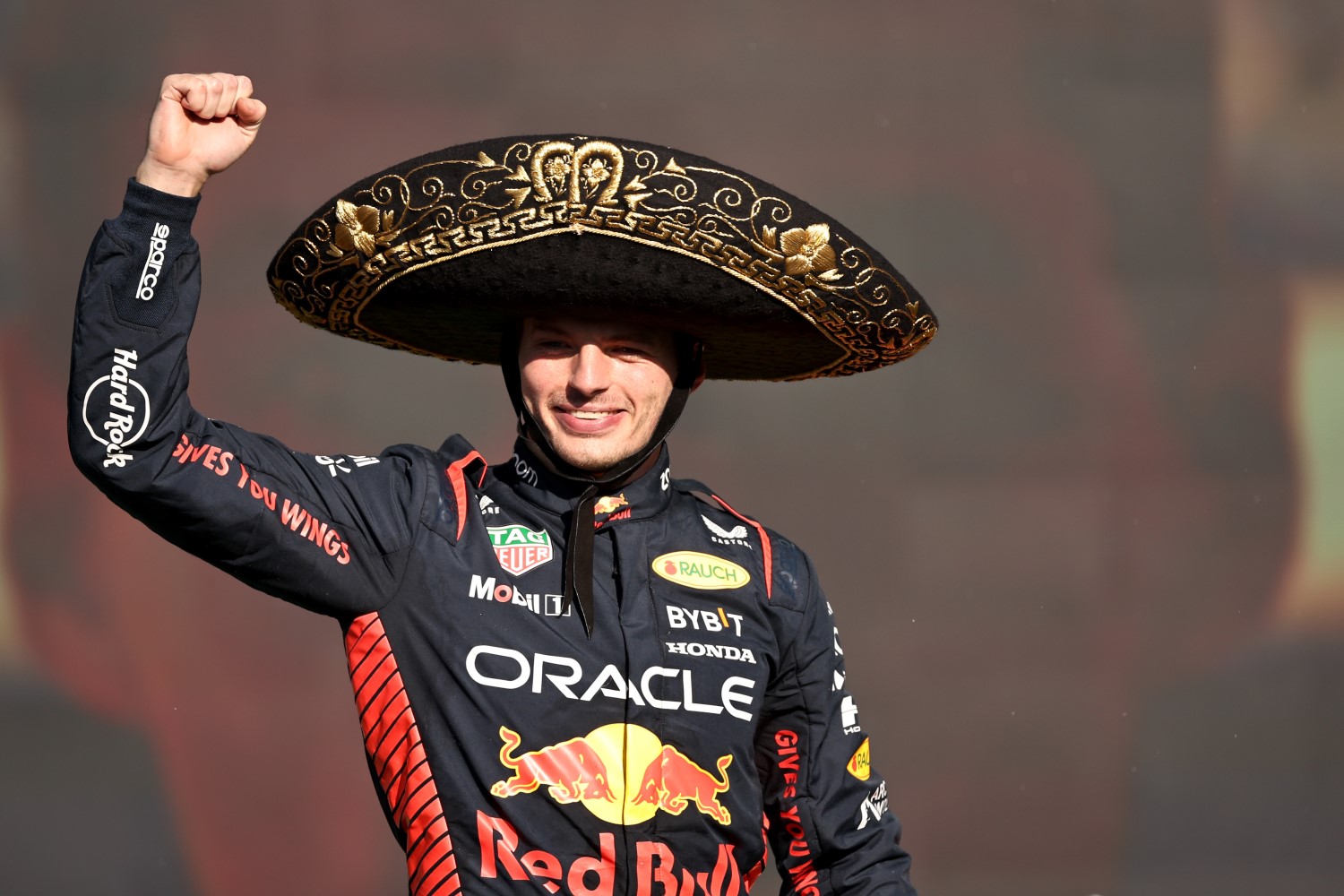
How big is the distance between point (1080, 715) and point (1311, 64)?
187cm

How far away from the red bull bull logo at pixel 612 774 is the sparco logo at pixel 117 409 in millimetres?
631

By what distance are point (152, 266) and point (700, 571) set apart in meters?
0.89

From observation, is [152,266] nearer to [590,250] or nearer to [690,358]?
[590,250]

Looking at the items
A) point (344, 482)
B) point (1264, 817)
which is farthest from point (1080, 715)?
point (344, 482)

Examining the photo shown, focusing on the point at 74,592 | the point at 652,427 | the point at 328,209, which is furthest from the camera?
the point at 74,592

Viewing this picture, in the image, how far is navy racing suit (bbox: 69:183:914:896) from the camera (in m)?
1.98

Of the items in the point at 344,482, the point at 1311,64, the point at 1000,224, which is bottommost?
the point at 344,482

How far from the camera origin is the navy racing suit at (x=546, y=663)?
1.98m

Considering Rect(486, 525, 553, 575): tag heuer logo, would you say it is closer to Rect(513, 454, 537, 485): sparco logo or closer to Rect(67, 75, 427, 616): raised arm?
Rect(513, 454, 537, 485): sparco logo

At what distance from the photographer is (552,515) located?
2.25 meters

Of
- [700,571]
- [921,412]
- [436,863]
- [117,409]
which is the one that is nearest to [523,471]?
[700,571]

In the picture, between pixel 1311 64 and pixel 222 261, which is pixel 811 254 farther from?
pixel 1311 64

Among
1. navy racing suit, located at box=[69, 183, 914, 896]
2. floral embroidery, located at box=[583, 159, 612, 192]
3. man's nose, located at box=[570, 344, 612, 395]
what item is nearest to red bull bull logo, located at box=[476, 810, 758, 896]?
navy racing suit, located at box=[69, 183, 914, 896]

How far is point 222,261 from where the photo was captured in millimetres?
4227
